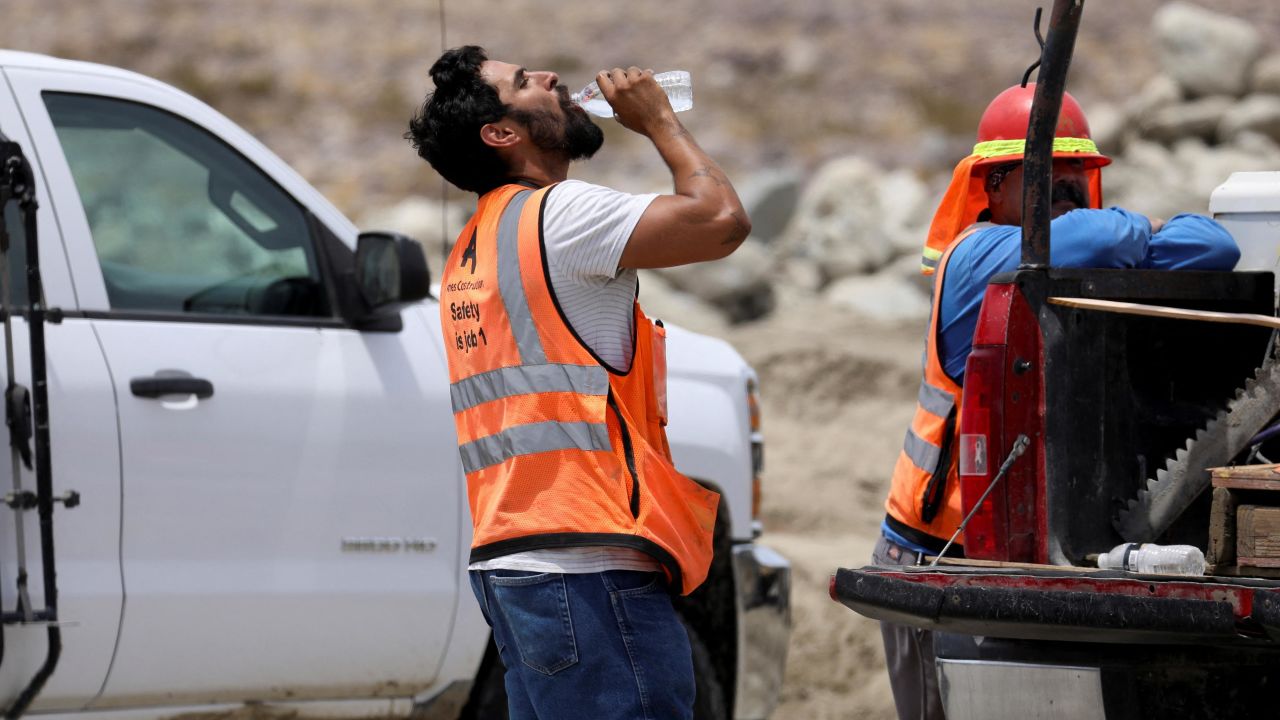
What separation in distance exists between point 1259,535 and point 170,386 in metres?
2.84

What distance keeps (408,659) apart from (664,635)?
1.95m

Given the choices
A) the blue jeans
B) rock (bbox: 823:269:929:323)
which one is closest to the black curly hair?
the blue jeans

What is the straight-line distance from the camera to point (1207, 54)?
68.3 ft

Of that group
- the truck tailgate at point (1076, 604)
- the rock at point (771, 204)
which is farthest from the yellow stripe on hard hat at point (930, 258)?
the rock at point (771, 204)

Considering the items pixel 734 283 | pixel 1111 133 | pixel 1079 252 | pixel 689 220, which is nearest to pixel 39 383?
pixel 689 220

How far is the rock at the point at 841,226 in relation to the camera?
62.4ft

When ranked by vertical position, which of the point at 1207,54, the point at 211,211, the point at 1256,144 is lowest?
the point at 211,211

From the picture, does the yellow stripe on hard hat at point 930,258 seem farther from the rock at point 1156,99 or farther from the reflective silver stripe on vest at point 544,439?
the rock at point 1156,99

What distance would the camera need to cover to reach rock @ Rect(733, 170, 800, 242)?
20828 mm

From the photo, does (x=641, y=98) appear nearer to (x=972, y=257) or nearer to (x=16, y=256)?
(x=972, y=257)

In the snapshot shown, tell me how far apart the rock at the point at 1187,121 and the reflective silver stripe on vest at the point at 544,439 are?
60.5ft

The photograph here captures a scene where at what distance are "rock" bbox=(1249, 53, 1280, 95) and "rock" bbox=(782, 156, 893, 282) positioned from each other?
480cm

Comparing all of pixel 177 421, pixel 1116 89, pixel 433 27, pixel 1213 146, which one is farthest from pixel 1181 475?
pixel 433 27

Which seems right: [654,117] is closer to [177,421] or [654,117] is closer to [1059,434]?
[1059,434]
